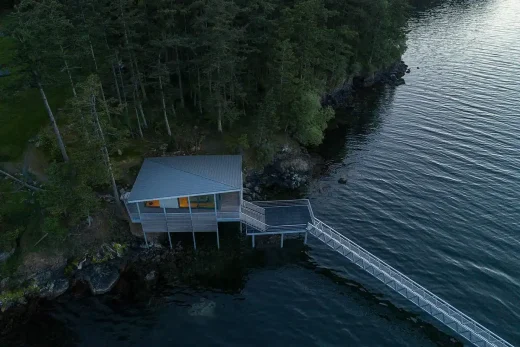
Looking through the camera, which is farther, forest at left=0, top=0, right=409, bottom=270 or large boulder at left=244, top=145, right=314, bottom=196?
large boulder at left=244, top=145, right=314, bottom=196

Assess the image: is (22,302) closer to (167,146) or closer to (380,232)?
(167,146)

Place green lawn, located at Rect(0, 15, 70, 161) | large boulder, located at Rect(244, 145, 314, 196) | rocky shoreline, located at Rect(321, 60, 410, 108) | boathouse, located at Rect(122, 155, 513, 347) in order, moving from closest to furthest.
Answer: boathouse, located at Rect(122, 155, 513, 347)
green lawn, located at Rect(0, 15, 70, 161)
large boulder, located at Rect(244, 145, 314, 196)
rocky shoreline, located at Rect(321, 60, 410, 108)

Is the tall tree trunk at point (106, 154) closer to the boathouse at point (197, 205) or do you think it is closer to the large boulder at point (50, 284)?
the boathouse at point (197, 205)

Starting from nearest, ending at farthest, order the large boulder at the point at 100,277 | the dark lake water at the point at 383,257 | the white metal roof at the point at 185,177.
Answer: the dark lake water at the point at 383,257
the large boulder at the point at 100,277
the white metal roof at the point at 185,177

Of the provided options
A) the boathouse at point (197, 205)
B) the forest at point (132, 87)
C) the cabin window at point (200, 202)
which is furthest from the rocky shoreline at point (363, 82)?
the cabin window at point (200, 202)

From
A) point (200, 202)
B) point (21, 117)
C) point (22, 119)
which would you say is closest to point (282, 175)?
point (200, 202)

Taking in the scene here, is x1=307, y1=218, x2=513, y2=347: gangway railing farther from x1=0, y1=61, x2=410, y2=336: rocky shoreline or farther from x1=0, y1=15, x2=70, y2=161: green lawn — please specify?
x1=0, y1=15, x2=70, y2=161: green lawn

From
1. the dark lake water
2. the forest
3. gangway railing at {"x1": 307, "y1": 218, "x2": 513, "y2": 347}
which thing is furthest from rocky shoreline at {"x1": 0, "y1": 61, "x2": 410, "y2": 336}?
gangway railing at {"x1": 307, "y1": 218, "x2": 513, "y2": 347}
